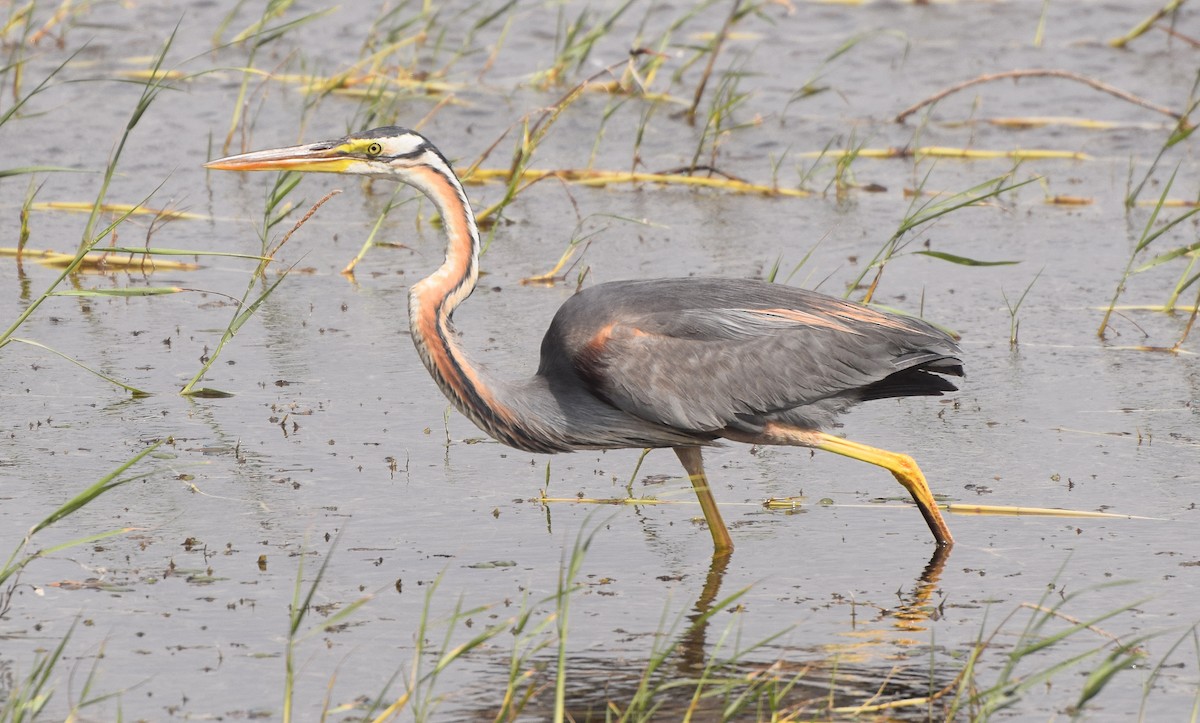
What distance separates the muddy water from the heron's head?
1.19m

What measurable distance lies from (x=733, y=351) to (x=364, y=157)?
4.94 ft

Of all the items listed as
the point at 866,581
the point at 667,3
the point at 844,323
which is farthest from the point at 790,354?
the point at 667,3

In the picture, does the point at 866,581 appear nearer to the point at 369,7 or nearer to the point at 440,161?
the point at 440,161

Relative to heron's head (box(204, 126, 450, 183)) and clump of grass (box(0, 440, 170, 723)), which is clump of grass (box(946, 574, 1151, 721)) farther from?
heron's head (box(204, 126, 450, 183))

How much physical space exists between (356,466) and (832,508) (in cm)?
183

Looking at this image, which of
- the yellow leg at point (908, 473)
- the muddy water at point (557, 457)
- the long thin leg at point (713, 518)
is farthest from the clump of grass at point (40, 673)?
the yellow leg at point (908, 473)

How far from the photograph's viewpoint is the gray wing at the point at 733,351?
629 centimetres

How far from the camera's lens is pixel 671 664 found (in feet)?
17.5

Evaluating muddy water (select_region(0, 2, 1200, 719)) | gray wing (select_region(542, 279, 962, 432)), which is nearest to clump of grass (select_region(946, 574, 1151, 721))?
muddy water (select_region(0, 2, 1200, 719))

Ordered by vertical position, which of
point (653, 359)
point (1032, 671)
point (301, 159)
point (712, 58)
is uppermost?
point (712, 58)

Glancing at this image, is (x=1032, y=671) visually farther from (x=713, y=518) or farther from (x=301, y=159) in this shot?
(x=301, y=159)

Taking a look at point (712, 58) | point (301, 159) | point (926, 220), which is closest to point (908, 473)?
point (926, 220)

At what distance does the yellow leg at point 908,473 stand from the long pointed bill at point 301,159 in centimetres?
203

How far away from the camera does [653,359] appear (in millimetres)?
6312
